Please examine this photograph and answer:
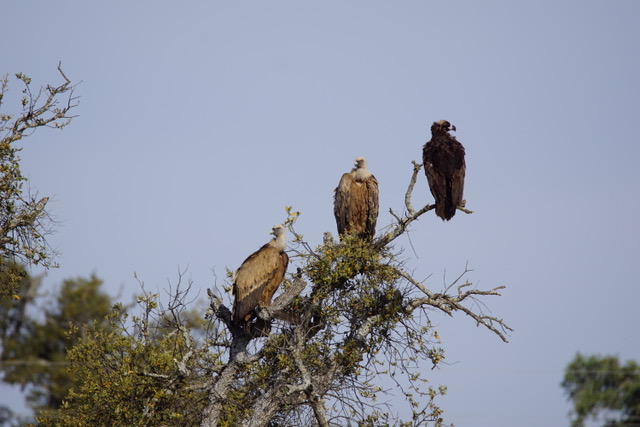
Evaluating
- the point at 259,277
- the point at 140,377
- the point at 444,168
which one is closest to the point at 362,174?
the point at 444,168

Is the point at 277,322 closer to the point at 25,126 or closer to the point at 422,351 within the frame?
the point at 422,351

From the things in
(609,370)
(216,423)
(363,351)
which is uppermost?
(609,370)

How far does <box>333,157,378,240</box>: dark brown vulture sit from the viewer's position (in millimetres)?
13398

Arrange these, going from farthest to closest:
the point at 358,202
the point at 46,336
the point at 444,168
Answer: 1. the point at 46,336
2. the point at 444,168
3. the point at 358,202

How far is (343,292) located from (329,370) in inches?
38.1

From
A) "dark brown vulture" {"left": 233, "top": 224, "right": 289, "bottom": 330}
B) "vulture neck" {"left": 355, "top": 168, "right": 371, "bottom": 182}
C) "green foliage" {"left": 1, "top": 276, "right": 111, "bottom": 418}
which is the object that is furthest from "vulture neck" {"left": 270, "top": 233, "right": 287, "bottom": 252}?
"green foliage" {"left": 1, "top": 276, "right": 111, "bottom": 418}

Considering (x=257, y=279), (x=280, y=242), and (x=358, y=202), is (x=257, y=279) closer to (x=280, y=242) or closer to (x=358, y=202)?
(x=280, y=242)

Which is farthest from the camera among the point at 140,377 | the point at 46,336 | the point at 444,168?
the point at 46,336

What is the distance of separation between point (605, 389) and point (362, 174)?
31.8 metres

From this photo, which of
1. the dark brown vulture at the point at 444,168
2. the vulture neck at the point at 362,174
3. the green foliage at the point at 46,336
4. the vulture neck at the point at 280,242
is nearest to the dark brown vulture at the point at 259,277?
the vulture neck at the point at 280,242

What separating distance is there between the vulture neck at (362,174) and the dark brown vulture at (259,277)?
158 cm

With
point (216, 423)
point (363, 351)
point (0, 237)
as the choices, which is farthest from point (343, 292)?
point (0, 237)

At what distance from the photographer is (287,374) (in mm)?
10828

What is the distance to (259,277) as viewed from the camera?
39.4 ft
